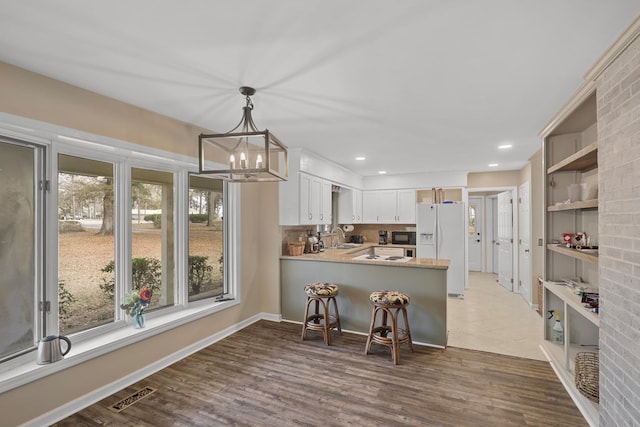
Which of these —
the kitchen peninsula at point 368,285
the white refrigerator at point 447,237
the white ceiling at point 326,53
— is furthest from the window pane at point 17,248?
the white refrigerator at point 447,237

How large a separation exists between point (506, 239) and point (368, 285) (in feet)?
13.3

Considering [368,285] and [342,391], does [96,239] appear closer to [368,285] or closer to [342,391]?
[342,391]

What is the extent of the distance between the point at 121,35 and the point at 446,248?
19.0 ft

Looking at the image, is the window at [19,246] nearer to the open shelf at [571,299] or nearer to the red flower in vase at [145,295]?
the red flower in vase at [145,295]

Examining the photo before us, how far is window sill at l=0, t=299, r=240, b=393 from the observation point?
6.73ft

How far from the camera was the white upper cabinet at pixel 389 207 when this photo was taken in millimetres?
6673

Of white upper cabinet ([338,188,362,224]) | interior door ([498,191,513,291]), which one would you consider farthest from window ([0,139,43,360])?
interior door ([498,191,513,291])

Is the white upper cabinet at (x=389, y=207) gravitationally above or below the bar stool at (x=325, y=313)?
above

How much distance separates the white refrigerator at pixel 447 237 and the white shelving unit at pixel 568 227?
2.49 metres

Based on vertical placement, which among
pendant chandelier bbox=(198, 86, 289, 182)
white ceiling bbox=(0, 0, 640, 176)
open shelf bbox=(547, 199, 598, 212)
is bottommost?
open shelf bbox=(547, 199, 598, 212)

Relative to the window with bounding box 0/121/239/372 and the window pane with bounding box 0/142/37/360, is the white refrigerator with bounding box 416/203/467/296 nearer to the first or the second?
the window with bounding box 0/121/239/372

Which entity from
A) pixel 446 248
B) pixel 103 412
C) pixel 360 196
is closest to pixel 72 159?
pixel 103 412

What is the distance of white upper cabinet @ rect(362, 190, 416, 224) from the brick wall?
4707mm

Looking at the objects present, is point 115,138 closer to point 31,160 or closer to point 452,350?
point 31,160
